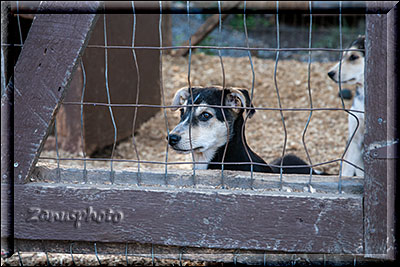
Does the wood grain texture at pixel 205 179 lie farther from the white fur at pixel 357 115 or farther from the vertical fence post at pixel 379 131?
the white fur at pixel 357 115

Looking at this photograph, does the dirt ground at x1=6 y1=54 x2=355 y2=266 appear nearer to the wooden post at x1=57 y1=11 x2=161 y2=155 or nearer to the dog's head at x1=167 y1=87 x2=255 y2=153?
the wooden post at x1=57 y1=11 x2=161 y2=155

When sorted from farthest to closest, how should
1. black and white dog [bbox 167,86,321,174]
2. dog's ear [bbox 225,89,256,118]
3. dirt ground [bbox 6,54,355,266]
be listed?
1. dirt ground [bbox 6,54,355,266]
2. black and white dog [bbox 167,86,321,174]
3. dog's ear [bbox 225,89,256,118]

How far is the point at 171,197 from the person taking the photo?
279 cm

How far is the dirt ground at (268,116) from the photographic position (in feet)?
21.9

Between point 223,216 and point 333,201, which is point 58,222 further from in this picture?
point 333,201

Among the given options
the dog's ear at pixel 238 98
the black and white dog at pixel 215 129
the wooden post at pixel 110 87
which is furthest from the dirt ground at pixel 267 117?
the dog's ear at pixel 238 98

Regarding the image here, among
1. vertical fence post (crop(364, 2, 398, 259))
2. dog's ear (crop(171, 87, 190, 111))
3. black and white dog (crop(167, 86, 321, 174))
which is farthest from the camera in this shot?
dog's ear (crop(171, 87, 190, 111))

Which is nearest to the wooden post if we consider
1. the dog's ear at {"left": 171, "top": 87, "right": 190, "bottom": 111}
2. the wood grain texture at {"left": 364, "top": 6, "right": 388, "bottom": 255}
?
the dog's ear at {"left": 171, "top": 87, "right": 190, "bottom": 111}

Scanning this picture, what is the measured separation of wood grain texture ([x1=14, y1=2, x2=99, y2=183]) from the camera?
282 centimetres

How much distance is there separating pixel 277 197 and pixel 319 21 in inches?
349

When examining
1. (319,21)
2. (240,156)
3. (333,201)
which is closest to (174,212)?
(333,201)

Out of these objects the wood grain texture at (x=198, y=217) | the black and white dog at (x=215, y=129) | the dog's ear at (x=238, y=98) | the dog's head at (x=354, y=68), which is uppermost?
the dog's head at (x=354, y=68)

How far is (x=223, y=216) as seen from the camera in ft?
9.06

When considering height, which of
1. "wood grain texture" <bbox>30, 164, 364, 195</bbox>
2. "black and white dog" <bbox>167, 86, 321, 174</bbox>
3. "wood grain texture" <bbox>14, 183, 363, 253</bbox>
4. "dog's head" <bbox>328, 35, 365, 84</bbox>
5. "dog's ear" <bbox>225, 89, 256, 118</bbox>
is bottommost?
"wood grain texture" <bbox>14, 183, 363, 253</bbox>
